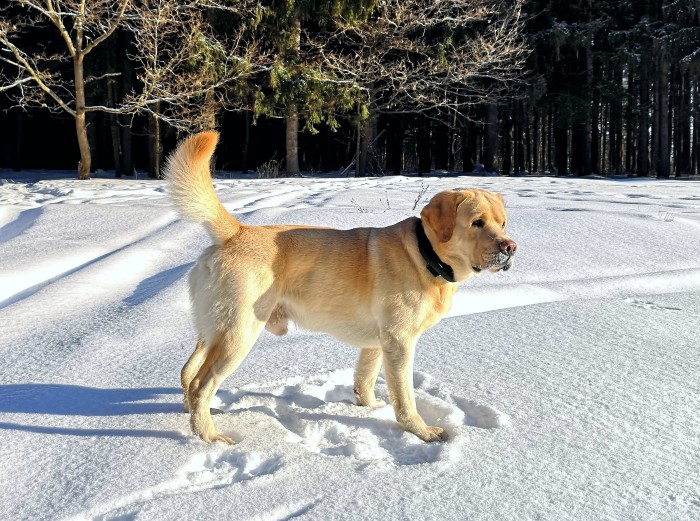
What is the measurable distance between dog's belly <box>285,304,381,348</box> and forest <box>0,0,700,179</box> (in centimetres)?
1286

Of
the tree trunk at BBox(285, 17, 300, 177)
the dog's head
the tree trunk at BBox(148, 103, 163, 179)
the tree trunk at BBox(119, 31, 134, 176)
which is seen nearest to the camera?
the dog's head

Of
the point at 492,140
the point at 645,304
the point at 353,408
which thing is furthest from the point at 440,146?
the point at 353,408

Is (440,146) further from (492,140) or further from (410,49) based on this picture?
(410,49)

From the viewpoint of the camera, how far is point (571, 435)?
2311 millimetres

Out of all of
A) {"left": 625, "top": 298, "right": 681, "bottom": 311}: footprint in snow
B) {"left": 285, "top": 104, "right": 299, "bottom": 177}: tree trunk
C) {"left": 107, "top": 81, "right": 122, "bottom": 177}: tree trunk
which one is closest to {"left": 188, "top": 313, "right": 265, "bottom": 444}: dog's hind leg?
{"left": 625, "top": 298, "right": 681, "bottom": 311}: footprint in snow

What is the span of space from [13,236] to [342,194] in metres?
5.06

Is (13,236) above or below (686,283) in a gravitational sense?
above

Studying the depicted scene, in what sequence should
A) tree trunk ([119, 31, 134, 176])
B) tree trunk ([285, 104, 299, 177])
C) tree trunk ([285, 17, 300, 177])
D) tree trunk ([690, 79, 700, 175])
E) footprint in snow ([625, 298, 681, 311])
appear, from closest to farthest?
footprint in snow ([625, 298, 681, 311]) < tree trunk ([285, 17, 300, 177]) < tree trunk ([285, 104, 299, 177]) < tree trunk ([119, 31, 134, 176]) < tree trunk ([690, 79, 700, 175])

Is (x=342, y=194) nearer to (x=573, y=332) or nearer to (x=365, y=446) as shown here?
(x=573, y=332)

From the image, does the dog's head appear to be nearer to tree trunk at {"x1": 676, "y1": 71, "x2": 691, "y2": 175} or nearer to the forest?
the forest

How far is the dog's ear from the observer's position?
8.76 feet

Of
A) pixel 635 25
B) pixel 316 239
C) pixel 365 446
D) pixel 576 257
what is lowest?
pixel 365 446

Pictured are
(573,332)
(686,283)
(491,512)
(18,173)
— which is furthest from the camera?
(18,173)

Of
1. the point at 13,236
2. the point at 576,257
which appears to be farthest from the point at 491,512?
the point at 13,236
